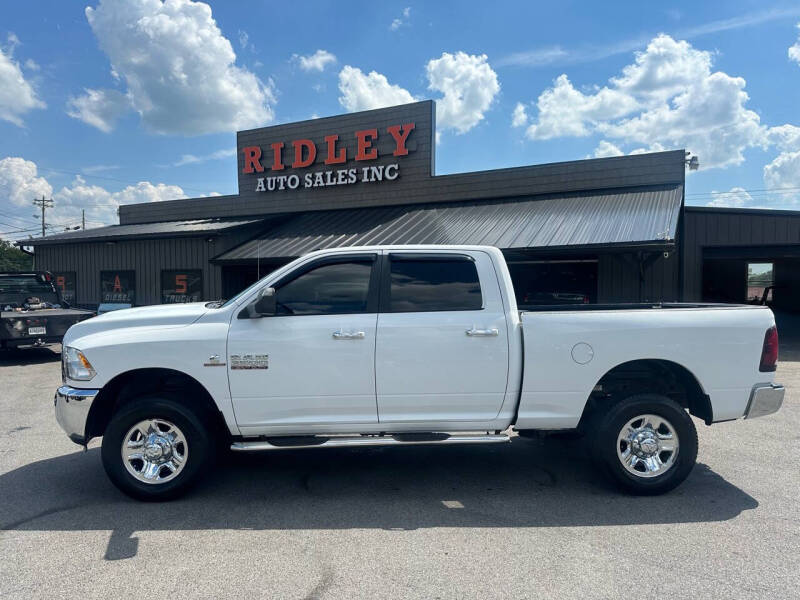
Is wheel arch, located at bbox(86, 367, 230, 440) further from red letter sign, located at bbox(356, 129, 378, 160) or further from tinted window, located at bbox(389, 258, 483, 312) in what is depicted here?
red letter sign, located at bbox(356, 129, 378, 160)

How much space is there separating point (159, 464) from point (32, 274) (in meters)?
11.2

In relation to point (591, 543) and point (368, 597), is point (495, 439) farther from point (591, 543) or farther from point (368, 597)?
point (368, 597)

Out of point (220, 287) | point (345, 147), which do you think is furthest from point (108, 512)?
point (345, 147)

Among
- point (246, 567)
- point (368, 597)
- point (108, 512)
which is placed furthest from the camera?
point (108, 512)

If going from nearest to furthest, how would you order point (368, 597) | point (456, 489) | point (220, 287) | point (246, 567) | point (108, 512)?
point (368, 597), point (246, 567), point (108, 512), point (456, 489), point (220, 287)

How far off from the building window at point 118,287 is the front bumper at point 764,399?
1806cm

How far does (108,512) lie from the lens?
4.28 meters

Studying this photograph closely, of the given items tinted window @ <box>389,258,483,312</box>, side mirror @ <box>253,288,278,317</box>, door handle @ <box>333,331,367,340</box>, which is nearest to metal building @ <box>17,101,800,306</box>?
tinted window @ <box>389,258,483,312</box>

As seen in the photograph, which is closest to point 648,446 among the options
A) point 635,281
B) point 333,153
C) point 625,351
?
point 625,351

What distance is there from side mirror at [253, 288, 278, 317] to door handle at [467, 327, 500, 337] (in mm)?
1554

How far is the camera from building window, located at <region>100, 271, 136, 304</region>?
1853 centimetres

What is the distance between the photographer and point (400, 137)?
16344mm

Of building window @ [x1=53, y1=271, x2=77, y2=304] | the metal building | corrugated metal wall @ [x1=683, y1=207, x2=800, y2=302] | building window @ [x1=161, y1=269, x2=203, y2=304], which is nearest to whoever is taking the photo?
the metal building

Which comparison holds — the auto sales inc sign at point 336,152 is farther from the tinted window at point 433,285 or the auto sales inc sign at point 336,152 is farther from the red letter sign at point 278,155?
the tinted window at point 433,285
